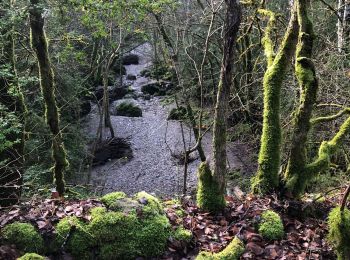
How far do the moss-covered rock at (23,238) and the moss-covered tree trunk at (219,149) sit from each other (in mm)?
2082

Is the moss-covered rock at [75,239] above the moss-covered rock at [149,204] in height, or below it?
below

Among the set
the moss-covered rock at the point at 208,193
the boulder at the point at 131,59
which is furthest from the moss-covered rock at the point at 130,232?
the boulder at the point at 131,59

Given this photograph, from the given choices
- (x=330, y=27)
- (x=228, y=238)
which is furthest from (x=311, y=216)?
(x=330, y=27)

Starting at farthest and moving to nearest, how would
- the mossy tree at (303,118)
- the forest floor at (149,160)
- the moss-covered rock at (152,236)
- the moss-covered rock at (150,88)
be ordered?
the moss-covered rock at (150,88), the forest floor at (149,160), the mossy tree at (303,118), the moss-covered rock at (152,236)

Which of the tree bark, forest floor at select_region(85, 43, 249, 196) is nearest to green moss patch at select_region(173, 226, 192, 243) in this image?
the tree bark

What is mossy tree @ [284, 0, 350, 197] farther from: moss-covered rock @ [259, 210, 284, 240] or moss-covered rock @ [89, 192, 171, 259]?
moss-covered rock @ [89, 192, 171, 259]

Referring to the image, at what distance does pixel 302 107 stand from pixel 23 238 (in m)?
3.98

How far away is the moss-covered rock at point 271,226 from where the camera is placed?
4500mm

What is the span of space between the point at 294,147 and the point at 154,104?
65.1ft

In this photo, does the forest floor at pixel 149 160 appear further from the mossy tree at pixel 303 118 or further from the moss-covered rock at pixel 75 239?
the moss-covered rock at pixel 75 239

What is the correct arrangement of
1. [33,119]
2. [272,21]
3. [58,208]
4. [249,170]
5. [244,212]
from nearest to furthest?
[58,208]
[244,212]
[272,21]
[33,119]
[249,170]

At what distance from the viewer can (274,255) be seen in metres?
4.14

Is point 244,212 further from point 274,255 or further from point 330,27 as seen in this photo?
point 330,27

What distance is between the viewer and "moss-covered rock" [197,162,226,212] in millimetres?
4925
